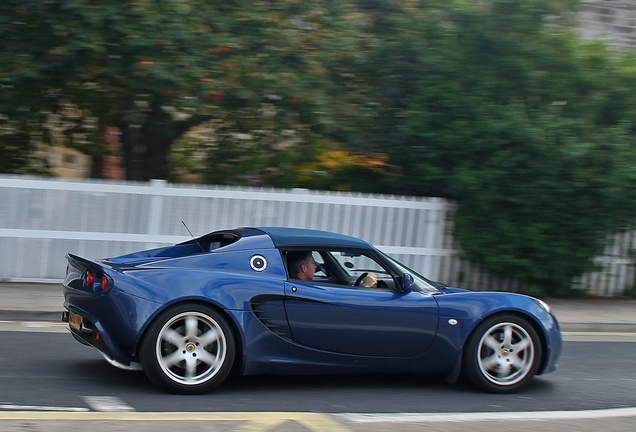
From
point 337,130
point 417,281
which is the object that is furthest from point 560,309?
point 417,281

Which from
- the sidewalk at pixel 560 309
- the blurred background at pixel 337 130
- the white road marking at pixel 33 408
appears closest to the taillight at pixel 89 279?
the white road marking at pixel 33 408

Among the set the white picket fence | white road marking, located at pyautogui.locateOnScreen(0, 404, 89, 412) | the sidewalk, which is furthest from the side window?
the white picket fence

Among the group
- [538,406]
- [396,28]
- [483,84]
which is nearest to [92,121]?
[396,28]

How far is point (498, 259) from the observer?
11.8m

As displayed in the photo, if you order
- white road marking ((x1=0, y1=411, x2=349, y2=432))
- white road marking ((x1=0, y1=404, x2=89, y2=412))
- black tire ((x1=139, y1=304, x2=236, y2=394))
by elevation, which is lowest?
white road marking ((x1=0, y1=404, x2=89, y2=412))

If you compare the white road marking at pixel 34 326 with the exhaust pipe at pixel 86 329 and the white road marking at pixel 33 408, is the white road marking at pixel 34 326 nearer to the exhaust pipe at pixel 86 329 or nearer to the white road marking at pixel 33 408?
the exhaust pipe at pixel 86 329

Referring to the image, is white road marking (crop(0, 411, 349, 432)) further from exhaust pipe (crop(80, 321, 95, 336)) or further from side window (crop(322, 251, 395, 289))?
side window (crop(322, 251, 395, 289))

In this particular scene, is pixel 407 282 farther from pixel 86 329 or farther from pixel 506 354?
pixel 86 329

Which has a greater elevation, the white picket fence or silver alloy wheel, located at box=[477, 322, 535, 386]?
the white picket fence

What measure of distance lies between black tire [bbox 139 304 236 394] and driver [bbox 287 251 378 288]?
0.67 metres

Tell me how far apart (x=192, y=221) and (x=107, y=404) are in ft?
21.5

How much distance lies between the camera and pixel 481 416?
5.39 metres

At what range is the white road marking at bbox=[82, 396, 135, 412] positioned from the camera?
501 cm

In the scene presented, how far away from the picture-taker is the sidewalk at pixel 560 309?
28.8ft
